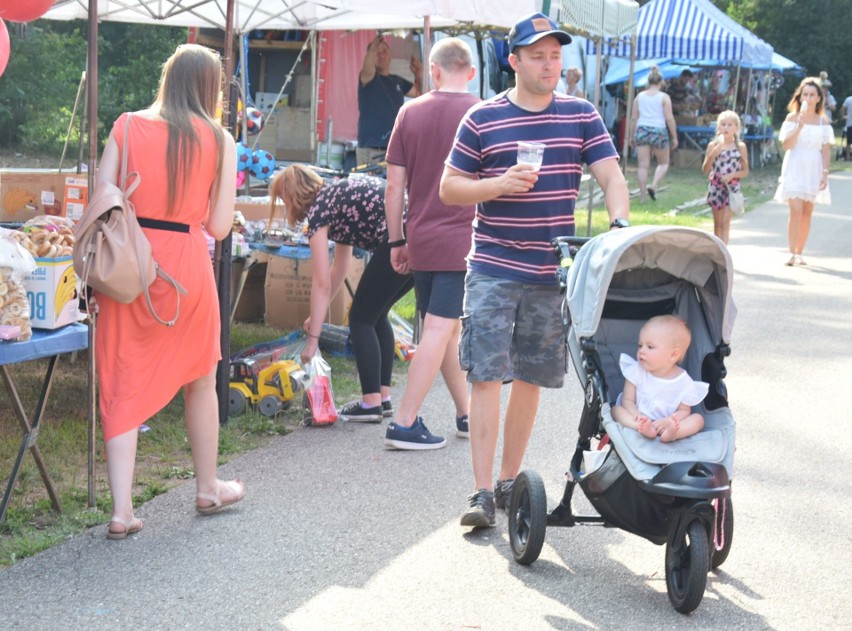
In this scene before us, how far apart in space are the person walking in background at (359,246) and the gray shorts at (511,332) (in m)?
1.81

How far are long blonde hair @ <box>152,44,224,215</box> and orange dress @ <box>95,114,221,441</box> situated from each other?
28 mm

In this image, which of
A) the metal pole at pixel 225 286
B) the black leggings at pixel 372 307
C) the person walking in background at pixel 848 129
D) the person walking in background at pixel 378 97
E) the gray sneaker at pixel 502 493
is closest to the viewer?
the gray sneaker at pixel 502 493

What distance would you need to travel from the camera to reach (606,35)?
12898 mm

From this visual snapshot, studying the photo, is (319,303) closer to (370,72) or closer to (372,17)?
(372,17)

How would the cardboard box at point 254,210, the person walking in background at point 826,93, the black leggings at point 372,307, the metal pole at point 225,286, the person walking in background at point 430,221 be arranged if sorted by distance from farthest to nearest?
the person walking in background at point 826,93
the cardboard box at point 254,210
the black leggings at point 372,307
the metal pole at point 225,286
the person walking in background at point 430,221

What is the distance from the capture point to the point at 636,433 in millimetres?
4246

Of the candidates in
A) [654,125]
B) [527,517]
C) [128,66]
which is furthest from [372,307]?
[128,66]

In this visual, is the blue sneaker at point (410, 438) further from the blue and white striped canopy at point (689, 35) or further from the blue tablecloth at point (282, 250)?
the blue and white striped canopy at point (689, 35)

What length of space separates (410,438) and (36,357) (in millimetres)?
2057

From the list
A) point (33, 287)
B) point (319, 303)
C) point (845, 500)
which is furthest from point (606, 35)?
point (33, 287)

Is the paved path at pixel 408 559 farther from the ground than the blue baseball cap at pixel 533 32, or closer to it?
closer to it

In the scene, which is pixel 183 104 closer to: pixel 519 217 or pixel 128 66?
pixel 519 217

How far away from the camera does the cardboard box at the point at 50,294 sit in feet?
16.4

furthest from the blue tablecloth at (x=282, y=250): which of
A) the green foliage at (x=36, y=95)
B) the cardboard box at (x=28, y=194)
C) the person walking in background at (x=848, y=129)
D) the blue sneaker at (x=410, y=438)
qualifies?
the person walking in background at (x=848, y=129)
